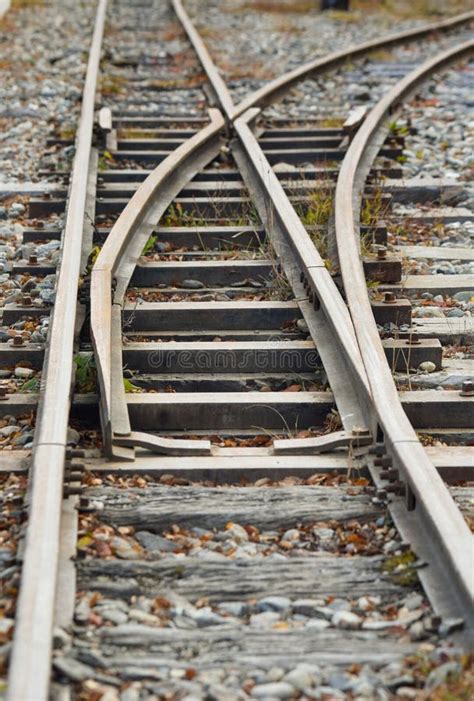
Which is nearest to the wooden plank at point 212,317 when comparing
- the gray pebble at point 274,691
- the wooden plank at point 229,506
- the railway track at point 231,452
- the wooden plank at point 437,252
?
the railway track at point 231,452

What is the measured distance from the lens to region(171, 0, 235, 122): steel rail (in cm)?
1016

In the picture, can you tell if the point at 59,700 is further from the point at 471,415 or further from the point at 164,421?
the point at 471,415

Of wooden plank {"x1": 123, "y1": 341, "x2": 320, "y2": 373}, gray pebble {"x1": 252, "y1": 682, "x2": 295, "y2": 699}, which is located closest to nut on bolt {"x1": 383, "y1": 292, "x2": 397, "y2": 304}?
wooden plank {"x1": 123, "y1": 341, "x2": 320, "y2": 373}

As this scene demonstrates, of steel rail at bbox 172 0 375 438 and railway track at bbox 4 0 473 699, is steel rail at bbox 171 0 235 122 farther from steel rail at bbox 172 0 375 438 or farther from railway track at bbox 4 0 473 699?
railway track at bbox 4 0 473 699

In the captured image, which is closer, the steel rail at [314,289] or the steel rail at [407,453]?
the steel rail at [407,453]

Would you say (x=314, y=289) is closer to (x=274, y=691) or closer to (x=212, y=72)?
(x=274, y=691)

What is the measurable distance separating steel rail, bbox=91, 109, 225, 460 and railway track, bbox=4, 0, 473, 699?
2cm

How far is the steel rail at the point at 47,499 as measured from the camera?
116 inches

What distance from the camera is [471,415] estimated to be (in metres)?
4.89

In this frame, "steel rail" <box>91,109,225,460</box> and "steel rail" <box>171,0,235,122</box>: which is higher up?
"steel rail" <box>171,0,235,122</box>

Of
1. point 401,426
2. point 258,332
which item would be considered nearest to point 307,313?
point 258,332

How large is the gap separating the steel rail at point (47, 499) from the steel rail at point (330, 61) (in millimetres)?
4258

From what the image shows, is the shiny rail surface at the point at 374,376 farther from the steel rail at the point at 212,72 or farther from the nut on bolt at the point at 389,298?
the steel rail at the point at 212,72

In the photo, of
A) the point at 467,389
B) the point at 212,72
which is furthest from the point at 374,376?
the point at 212,72
